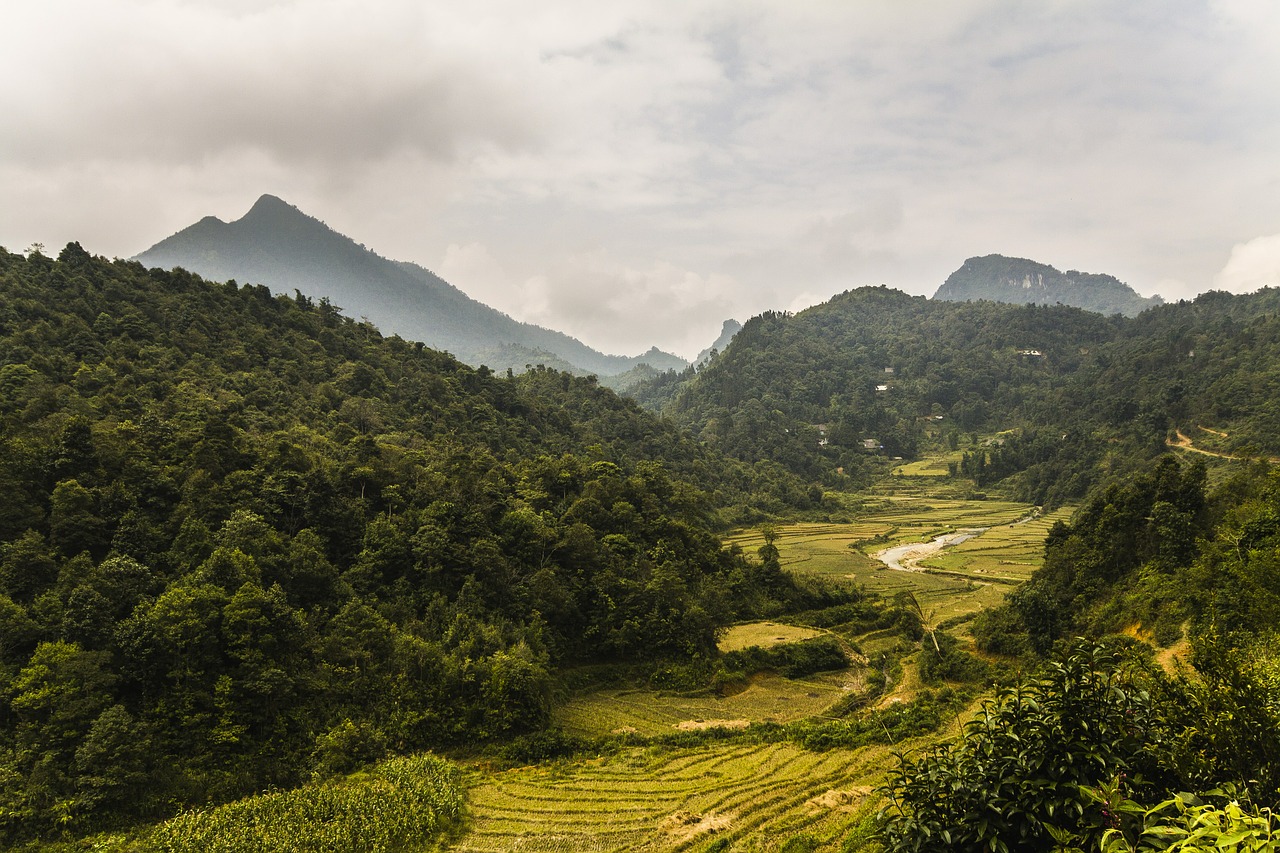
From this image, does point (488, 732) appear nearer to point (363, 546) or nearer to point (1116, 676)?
point (363, 546)

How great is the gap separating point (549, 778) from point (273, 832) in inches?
344

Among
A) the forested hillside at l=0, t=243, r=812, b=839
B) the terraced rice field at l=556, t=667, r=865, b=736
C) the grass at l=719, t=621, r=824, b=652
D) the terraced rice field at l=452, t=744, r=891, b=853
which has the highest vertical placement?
the forested hillside at l=0, t=243, r=812, b=839

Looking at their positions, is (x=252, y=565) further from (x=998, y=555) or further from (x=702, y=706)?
(x=998, y=555)

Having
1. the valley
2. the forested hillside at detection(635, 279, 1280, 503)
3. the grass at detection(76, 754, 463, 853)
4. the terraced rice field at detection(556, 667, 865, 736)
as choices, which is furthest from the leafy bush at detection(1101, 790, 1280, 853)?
the forested hillside at detection(635, 279, 1280, 503)

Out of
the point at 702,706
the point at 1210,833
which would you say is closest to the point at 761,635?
the point at 702,706

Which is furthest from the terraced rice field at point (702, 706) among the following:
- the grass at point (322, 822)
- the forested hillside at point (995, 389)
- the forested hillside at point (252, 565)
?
the forested hillside at point (995, 389)

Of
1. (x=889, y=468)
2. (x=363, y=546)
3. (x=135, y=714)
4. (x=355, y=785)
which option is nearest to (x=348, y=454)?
(x=363, y=546)

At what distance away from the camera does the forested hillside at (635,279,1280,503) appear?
2990 inches

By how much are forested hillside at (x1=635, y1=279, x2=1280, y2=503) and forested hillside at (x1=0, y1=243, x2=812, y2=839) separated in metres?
39.2

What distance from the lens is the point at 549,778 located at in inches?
865

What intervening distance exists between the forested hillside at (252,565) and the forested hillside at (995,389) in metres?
39.2

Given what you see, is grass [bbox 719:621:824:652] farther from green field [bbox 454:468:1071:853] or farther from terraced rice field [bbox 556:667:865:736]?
terraced rice field [bbox 556:667:865:736]

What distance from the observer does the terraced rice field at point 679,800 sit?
16.9 meters

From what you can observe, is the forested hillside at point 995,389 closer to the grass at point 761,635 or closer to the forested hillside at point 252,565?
the grass at point 761,635
